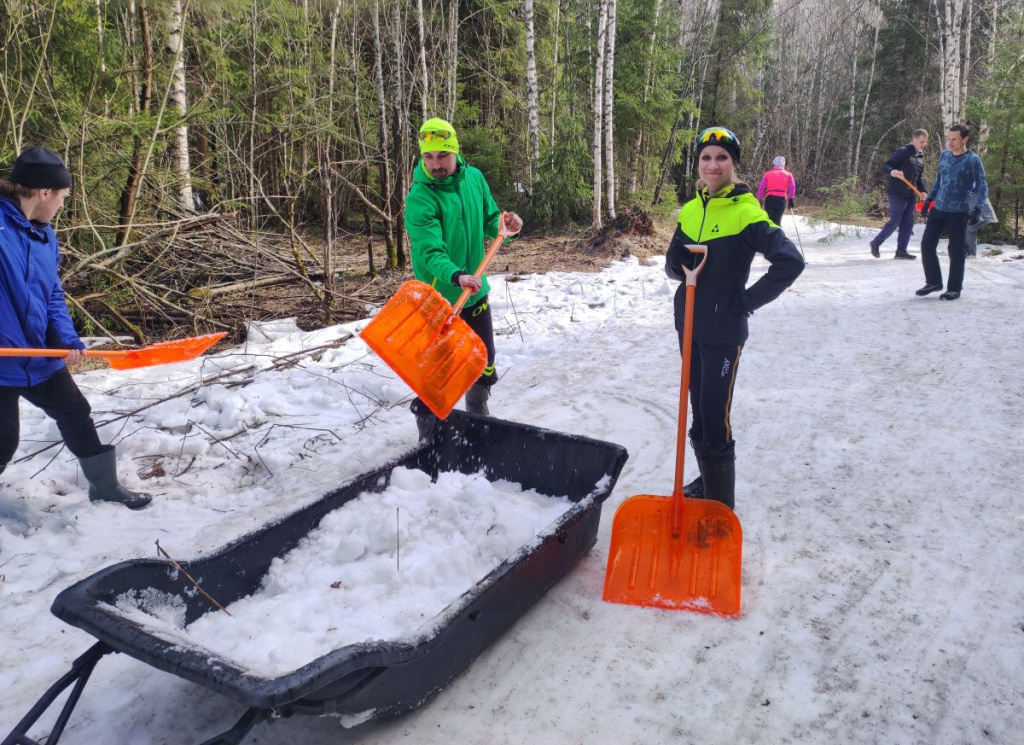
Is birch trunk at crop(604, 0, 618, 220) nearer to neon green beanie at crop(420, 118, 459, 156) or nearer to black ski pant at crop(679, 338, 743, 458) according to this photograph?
neon green beanie at crop(420, 118, 459, 156)

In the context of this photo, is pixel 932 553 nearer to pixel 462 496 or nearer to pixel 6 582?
pixel 462 496

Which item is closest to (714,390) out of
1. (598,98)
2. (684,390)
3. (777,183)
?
(684,390)

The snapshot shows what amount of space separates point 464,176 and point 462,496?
1.81 m

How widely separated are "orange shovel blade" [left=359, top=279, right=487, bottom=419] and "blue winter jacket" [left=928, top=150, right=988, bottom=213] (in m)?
6.14

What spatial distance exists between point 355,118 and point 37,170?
636cm

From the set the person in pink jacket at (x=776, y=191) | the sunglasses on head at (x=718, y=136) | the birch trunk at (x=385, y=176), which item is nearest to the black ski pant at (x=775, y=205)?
the person in pink jacket at (x=776, y=191)

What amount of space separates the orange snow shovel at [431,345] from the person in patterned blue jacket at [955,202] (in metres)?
5.98

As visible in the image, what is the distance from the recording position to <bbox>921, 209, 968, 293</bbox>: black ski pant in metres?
6.95

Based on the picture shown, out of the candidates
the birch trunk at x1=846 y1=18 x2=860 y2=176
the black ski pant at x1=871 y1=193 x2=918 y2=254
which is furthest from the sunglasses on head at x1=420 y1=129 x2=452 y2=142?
the birch trunk at x1=846 y1=18 x2=860 y2=176

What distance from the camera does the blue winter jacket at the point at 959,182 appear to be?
675 centimetres

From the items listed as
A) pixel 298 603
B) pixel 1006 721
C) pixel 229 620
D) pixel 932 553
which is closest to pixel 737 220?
pixel 932 553

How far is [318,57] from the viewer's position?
12.0 meters

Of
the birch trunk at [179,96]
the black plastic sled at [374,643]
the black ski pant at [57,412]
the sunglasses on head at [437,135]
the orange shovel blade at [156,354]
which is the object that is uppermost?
the birch trunk at [179,96]

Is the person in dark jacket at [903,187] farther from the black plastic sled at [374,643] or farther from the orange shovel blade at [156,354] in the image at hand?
the orange shovel blade at [156,354]
